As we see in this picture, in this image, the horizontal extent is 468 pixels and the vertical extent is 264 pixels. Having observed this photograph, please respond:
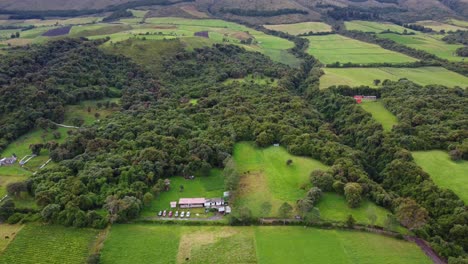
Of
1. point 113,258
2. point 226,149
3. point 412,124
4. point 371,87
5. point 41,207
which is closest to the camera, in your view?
point 113,258

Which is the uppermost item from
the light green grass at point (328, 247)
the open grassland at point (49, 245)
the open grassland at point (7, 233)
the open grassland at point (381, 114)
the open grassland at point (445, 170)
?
the open grassland at point (381, 114)

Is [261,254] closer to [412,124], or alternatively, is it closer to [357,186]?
[357,186]

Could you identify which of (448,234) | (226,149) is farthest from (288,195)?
(448,234)

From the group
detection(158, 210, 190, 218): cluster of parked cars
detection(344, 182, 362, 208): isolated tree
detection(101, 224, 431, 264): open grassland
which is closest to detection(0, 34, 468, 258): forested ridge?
detection(344, 182, 362, 208): isolated tree

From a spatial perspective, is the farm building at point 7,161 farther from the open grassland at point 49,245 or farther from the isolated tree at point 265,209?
the isolated tree at point 265,209

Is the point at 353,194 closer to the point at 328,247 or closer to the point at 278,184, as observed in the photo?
the point at 328,247

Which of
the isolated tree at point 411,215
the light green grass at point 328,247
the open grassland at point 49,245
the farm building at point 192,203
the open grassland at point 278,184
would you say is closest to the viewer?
the open grassland at point 49,245

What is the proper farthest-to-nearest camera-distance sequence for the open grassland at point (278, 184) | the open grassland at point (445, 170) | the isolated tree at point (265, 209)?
the open grassland at point (445, 170)
the open grassland at point (278, 184)
the isolated tree at point (265, 209)

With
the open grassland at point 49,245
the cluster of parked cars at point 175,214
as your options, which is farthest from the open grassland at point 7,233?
the cluster of parked cars at point 175,214
